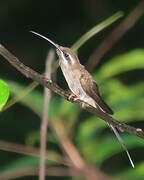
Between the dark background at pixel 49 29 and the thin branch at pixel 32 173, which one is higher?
the dark background at pixel 49 29

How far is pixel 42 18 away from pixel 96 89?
323cm

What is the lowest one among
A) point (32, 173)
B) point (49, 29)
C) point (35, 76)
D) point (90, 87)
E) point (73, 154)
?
point (35, 76)

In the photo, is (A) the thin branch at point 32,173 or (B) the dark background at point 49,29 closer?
(A) the thin branch at point 32,173

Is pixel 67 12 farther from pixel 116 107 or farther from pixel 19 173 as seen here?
pixel 19 173

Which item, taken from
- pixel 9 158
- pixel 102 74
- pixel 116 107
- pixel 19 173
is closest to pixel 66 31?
pixel 9 158

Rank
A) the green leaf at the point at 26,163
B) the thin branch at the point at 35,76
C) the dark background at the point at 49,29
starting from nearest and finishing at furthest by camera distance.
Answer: the thin branch at the point at 35,76 → the green leaf at the point at 26,163 → the dark background at the point at 49,29

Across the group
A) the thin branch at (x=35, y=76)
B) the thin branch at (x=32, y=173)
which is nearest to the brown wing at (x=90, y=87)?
the thin branch at (x=32, y=173)

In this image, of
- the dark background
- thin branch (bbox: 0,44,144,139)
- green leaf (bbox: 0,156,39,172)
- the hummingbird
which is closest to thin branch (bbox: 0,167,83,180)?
green leaf (bbox: 0,156,39,172)

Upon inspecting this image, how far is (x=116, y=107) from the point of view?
2.80 metres

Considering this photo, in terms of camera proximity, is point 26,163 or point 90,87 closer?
point 90,87

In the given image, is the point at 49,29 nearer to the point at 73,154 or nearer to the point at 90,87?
the point at 90,87

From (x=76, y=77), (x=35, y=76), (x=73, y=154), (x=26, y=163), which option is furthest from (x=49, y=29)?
(x=35, y=76)

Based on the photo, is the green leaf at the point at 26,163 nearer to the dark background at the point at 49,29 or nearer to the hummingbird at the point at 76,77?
the hummingbird at the point at 76,77

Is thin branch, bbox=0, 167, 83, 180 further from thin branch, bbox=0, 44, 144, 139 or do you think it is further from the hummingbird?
thin branch, bbox=0, 44, 144, 139
